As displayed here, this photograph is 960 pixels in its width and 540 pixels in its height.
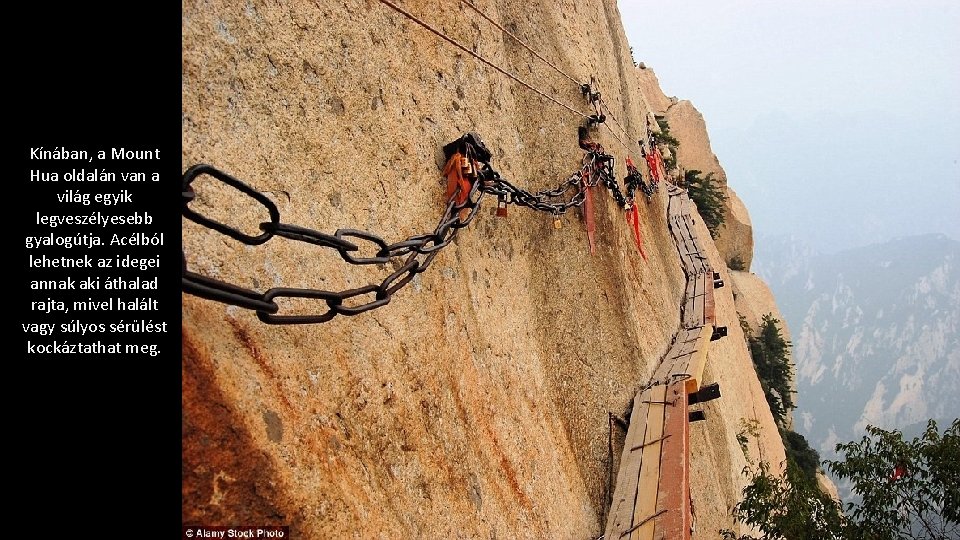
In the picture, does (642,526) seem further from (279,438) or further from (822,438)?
(822,438)

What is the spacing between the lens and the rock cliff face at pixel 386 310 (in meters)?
2.52

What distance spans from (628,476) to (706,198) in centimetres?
2448

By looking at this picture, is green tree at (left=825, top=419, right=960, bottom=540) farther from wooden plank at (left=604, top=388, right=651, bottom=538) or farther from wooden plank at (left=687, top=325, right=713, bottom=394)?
wooden plank at (left=604, top=388, right=651, bottom=538)

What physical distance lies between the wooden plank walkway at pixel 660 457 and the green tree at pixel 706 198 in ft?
64.8

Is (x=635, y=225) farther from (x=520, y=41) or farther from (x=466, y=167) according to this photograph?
(x=466, y=167)

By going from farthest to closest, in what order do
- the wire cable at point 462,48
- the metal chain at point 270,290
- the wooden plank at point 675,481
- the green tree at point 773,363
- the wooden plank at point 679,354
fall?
1. the green tree at point 773,363
2. the wooden plank at point 679,354
3. the wooden plank at point 675,481
4. the wire cable at point 462,48
5. the metal chain at point 270,290

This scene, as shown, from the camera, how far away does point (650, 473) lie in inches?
206

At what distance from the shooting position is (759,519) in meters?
8.27

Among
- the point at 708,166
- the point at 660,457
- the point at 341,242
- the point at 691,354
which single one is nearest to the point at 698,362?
the point at 691,354

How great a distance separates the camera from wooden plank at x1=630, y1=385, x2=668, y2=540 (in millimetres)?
4664

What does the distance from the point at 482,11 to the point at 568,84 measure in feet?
7.26

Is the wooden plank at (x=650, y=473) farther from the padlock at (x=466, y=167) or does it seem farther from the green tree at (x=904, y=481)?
the padlock at (x=466, y=167)

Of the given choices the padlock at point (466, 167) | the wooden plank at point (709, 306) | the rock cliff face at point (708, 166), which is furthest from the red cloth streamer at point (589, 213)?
the rock cliff face at point (708, 166)
